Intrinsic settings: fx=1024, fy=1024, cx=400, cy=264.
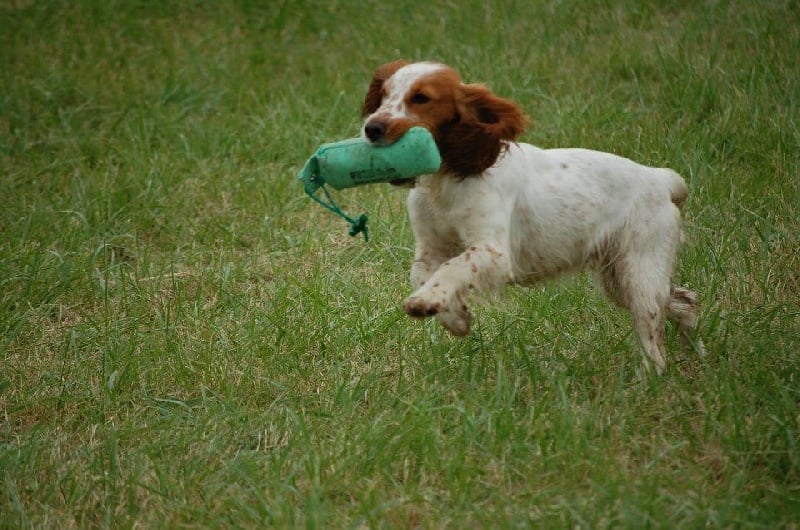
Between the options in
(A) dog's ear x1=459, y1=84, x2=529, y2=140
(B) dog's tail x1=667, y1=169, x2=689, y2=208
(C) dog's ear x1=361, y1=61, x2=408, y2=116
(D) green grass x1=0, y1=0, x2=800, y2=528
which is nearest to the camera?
(D) green grass x1=0, y1=0, x2=800, y2=528

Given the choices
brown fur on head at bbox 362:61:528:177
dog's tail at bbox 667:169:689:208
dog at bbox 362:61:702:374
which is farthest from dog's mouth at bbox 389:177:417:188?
dog's tail at bbox 667:169:689:208

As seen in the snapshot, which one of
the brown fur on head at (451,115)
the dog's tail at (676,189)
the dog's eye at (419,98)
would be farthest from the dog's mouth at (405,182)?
the dog's tail at (676,189)

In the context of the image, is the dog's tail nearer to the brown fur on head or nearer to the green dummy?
the brown fur on head

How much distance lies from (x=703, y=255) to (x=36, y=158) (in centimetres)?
422

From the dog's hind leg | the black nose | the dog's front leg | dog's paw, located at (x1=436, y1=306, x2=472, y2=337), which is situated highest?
the black nose

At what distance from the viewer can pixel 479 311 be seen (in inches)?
186

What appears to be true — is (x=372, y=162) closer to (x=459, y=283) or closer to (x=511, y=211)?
(x=459, y=283)

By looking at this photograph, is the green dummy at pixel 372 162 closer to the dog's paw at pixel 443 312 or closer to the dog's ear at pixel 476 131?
the dog's ear at pixel 476 131

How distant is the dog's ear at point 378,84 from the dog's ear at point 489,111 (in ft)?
0.92

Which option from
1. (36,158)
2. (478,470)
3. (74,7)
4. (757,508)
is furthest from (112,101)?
(757,508)

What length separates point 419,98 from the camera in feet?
11.8

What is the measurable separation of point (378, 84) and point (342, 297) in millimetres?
1359

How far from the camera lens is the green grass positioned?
11.0 ft

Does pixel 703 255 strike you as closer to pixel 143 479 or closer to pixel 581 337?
pixel 581 337
